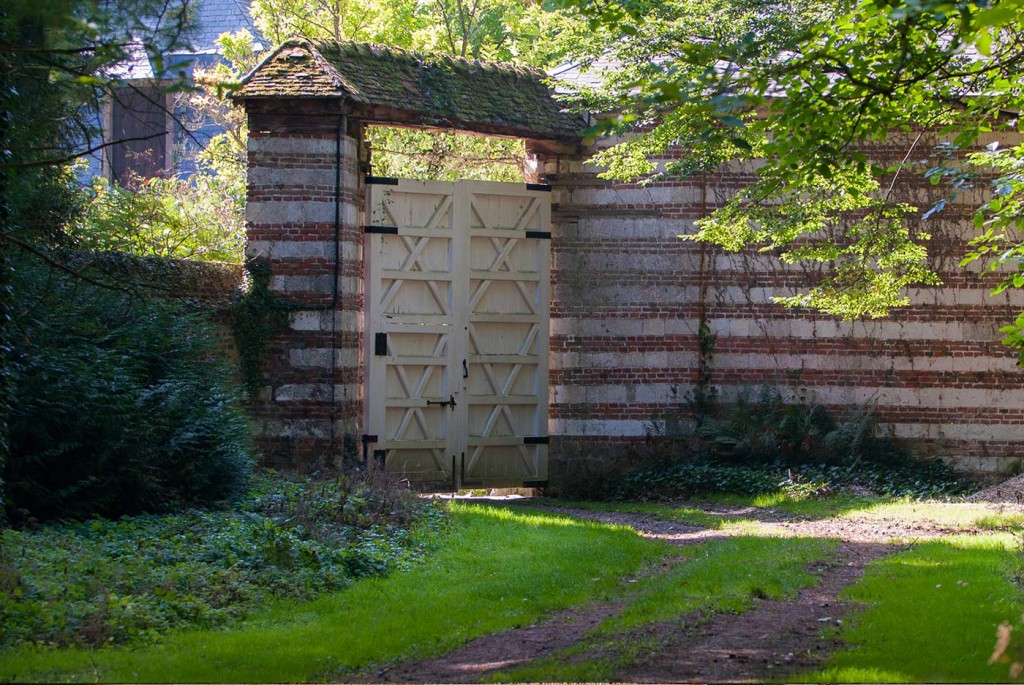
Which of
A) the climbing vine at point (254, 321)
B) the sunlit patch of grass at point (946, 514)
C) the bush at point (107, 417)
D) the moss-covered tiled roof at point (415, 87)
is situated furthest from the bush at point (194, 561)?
the moss-covered tiled roof at point (415, 87)

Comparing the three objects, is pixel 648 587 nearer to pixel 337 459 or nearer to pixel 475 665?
pixel 475 665

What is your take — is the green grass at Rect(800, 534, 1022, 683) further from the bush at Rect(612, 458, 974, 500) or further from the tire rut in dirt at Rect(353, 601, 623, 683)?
the bush at Rect(612, 458, 974, 500)

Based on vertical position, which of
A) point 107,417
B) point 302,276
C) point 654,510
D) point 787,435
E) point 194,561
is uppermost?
point 302,276

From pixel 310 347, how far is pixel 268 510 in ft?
11.2

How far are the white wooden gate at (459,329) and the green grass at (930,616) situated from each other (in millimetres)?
5850

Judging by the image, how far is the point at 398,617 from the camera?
22.9ft

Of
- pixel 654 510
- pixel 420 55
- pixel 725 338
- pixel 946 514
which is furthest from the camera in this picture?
pixel 725 338

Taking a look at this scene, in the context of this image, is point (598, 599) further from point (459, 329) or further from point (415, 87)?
point (415, 87)

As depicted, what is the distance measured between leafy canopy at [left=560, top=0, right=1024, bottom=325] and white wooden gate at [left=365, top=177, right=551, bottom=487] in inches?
77.3

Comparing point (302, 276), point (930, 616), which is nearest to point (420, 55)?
point (302, 276)

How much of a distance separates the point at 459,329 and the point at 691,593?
22.4 ft

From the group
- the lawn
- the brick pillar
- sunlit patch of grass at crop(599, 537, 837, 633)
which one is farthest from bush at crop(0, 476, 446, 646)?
the brick pillar

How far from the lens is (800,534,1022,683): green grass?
571 cm

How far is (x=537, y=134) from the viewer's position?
1419 centimetres
